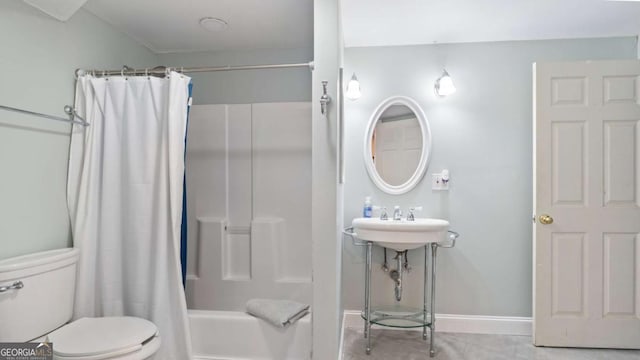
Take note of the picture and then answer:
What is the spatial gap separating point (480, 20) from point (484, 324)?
2210 millimetres

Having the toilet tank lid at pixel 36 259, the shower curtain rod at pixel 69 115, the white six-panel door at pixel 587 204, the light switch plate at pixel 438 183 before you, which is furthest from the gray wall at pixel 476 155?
the toilet tank lid at pixel 36 259

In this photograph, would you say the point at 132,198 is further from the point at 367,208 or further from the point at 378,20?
the point at 378,20

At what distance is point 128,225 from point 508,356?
2533 mm

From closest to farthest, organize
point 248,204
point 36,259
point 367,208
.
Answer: point 36,259 < point 248,204 < point 367,208

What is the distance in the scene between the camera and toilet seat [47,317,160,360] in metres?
1.45

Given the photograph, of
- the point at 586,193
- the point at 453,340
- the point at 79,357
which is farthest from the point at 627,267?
the point at 79,357

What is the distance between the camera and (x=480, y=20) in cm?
238

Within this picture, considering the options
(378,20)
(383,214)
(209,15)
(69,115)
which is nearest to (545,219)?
(383,214)

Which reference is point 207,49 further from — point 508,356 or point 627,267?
point 627,267

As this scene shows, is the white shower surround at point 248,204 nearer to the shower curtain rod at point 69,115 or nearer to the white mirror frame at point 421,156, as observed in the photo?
the white mirror frame at point 421,156

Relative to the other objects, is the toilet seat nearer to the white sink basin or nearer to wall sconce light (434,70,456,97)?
the white sink basin

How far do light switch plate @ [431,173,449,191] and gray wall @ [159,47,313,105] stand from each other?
1188 mm

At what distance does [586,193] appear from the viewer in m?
2.43

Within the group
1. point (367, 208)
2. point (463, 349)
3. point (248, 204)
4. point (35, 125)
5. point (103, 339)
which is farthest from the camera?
point (367, 208)
